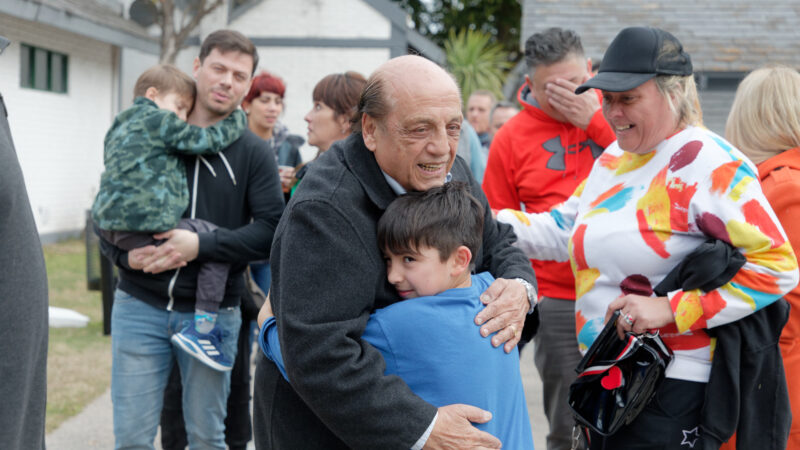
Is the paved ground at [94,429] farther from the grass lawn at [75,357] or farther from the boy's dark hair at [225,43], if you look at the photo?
the boy's dark hair at [225,43]

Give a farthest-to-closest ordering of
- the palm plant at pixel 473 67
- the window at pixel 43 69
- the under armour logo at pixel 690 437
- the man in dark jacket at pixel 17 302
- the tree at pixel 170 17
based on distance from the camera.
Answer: the palm plant at pixel 473 67, the tree at pixel 170 17, the window at pixel 43 69, the under armour logo at pixel 690 437, the man in dark jacket at pixel 17 302

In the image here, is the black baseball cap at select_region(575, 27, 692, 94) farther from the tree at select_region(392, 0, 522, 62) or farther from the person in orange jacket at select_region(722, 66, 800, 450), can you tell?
the tree at select_region(392, 0, 522, 62)

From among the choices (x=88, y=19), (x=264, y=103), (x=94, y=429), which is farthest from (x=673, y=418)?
(x=88, y=19)

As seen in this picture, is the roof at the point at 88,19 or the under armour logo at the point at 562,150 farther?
the roof at the point at 88,19

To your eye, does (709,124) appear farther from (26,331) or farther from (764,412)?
(26,331)

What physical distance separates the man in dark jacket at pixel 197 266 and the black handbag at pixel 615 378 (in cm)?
160

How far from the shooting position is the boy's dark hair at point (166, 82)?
349cm

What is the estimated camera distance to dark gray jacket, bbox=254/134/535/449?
186 centimetres

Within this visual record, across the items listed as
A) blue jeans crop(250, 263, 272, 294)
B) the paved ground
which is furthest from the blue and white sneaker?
the paved ground

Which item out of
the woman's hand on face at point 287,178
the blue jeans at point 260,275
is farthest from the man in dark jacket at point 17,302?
the woman's hand on face at point 287,178

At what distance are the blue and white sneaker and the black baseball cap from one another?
1.94 m

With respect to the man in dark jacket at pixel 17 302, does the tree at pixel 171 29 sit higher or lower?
higher

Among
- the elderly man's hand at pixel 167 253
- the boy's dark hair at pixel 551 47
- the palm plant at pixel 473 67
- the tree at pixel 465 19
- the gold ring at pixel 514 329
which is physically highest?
the tree at pixel 465 19

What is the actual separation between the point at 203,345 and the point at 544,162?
191cm
